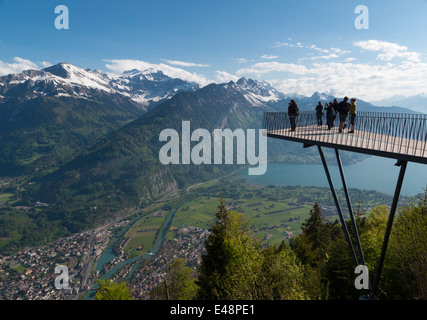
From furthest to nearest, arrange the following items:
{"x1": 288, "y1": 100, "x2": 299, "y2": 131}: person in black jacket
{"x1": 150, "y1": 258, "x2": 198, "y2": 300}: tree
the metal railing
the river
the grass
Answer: the grass < the river < {"x1": 150, "y1": 258, "x2": 198, "y2": 300}: tree < {"x1": 288, "y1": 100, "x2": 299, "y2": 131}: person in black jacket < the metal railing

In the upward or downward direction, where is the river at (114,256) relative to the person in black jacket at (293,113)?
downward

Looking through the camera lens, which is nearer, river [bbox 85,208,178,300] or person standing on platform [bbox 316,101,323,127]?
person standing on platform [bbox 316,101,323,127]

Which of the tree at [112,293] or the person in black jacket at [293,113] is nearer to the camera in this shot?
the person in black jacket at [293,113]

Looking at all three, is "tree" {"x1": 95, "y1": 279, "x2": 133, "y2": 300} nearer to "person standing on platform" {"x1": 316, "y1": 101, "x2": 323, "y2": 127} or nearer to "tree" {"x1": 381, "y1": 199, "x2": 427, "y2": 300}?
"tree" {"x1": 381, "y1": 199, "x2": 427, "y2": 300}

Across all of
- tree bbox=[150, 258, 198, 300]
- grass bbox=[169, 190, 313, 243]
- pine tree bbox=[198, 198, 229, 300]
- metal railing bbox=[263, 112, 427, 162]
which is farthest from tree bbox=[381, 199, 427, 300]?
grass bbox=[169, 190, 313, 243]

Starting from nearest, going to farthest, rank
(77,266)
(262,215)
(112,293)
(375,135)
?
1. (375,135)
2. (112,293)
3. (77,266)
4. (262,215)

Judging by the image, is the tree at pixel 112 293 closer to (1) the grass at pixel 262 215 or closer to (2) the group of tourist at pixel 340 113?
(2) the group of tourist at pixel 340 113

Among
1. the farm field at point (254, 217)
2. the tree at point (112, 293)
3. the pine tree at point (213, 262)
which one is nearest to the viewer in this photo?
the pine tree at point (213, 262)

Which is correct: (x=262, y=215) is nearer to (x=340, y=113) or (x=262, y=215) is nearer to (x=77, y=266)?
(x=77, y=266)

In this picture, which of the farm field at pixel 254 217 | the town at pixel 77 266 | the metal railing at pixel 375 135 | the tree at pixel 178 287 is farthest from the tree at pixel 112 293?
the farm field at pixel 254 217

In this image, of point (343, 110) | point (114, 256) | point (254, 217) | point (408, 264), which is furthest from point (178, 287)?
point (254, 217)

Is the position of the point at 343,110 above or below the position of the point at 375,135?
above
